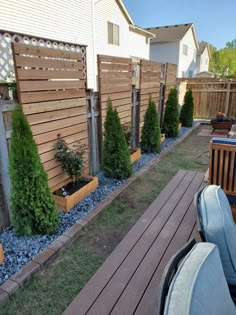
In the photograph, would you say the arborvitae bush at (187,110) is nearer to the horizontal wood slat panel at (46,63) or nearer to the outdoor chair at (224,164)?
the horizontal wood slat panel at (46,63)

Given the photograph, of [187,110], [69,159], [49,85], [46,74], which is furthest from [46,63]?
[187,110]

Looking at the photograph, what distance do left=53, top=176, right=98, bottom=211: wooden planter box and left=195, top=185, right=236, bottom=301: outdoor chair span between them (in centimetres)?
210

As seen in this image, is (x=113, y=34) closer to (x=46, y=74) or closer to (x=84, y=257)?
(x=46, y=74)

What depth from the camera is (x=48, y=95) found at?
3.01 meters

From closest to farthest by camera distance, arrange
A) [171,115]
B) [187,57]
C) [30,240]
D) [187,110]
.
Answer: [30,240] < [171,115] < [187,110] < [187,57]

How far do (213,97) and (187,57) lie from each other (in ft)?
48.8

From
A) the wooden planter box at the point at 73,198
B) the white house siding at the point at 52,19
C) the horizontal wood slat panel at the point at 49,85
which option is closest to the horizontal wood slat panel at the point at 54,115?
the horizontal wood slat panel at the point at 49,85

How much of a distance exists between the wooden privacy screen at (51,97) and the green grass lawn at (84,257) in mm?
972

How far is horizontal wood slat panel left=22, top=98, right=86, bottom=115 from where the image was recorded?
2750 millimetres

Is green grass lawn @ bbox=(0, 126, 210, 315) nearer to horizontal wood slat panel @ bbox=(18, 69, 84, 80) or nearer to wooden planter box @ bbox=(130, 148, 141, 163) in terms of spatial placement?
wooden planter box @ bbox=(130, 148, 141, 163)

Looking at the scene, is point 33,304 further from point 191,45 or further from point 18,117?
point 191,45

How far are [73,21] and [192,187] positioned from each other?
28.3ft

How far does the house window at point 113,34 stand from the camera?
12.0 meters

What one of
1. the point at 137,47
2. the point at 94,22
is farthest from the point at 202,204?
the point at 137,47
